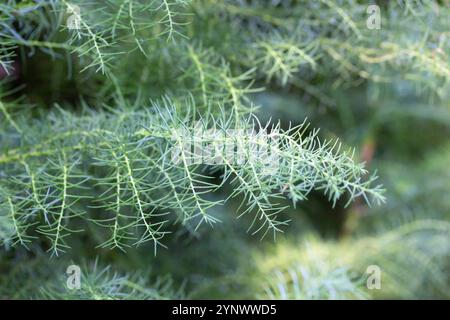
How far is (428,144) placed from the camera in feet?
2.29

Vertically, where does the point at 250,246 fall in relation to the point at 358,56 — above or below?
below

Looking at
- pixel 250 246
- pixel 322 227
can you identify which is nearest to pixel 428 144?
pixel 322 227

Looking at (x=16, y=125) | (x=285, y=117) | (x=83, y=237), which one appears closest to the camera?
(x=16, y=125)

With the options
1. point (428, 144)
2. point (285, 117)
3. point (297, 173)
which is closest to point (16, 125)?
point (297, 173)

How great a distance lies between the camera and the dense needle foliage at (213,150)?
31 centimetres

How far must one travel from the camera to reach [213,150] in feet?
1.00

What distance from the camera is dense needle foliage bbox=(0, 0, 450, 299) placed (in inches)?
12.3

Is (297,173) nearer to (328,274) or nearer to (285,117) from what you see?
(328,274)

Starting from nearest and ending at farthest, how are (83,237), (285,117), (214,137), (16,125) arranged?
(214,137), (16,125), (83,237), (285,117)

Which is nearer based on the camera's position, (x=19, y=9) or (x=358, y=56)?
(x=19, y=9)

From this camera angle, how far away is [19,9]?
0.36m

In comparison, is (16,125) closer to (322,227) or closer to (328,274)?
(328,274)

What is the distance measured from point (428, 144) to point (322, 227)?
0.17 metres
